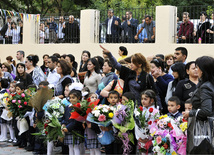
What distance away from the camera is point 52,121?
28.0 feet

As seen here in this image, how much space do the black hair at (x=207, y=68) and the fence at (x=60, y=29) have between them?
12.8m

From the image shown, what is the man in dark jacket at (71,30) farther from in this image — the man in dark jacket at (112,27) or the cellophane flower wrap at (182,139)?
the cellophane flower wrap at (182,139)

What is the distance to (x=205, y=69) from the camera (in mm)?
5594

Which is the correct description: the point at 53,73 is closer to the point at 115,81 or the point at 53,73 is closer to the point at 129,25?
the point at 115,81

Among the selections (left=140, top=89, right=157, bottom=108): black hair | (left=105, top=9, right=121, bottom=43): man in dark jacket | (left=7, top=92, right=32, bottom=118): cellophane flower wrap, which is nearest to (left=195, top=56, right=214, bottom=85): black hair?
(left=140, top=89, right=157, bottom=108): black hair

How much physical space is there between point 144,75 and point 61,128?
195 centimetres

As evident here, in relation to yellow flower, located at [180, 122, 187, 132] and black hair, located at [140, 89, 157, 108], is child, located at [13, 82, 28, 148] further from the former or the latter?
yellow flower, located at [180, 122, 187, 132]

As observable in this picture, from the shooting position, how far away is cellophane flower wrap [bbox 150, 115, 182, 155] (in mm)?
6707

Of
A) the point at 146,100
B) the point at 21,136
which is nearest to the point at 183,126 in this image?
the point at 146,100

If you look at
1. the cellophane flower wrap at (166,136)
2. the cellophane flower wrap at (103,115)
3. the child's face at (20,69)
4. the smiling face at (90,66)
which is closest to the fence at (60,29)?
the child's face at (20,69)

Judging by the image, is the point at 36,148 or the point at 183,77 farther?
the point at 36,148

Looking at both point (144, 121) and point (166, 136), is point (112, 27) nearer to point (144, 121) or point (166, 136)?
point (144, 121)

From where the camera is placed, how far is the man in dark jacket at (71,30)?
709 inches

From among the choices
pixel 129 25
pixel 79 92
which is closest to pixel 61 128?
pixel 79 92
